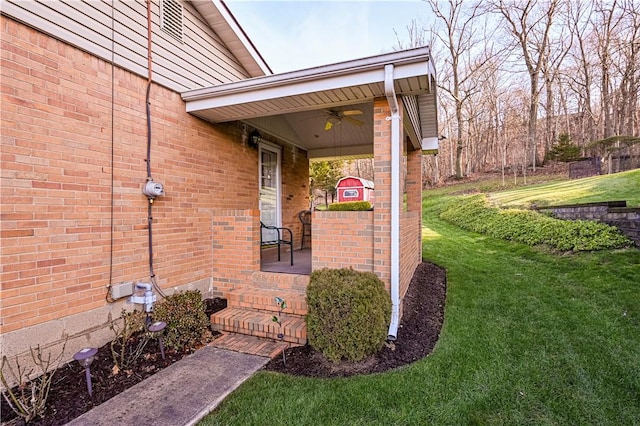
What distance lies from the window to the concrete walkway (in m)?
4.34

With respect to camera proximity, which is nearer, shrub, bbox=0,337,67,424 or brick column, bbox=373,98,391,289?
shrub, bbox=0,337,67,424

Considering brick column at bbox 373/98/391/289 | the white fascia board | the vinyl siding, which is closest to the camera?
the vinyl siding

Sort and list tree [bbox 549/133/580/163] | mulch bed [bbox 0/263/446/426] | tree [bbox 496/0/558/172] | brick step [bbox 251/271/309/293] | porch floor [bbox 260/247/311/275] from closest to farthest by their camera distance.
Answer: mulch bed [bbox 0/263/446/426], brick step [bbox 251/271/309/293], porch floor [bbox 260/247/311/275], tree [bbox 549/133/580/163], tree [bbox 496/0/558/172]

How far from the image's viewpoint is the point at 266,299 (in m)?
4.09

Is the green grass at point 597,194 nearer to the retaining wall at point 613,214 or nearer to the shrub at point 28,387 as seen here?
the retaining wall at point 613,214

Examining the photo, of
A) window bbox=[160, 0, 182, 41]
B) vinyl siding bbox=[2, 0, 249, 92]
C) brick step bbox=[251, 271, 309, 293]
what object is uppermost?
window bbox=[160, 0, 182, 41]

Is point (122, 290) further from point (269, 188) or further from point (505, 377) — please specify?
point (505, 377)

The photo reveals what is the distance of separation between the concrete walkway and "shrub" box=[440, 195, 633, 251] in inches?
270

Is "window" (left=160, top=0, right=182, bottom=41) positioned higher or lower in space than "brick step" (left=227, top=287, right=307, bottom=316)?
higher

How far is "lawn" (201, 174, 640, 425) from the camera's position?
7.77 ft

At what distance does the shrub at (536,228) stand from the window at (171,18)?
27.3 ft

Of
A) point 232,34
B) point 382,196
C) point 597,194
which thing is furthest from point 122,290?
point 597,194

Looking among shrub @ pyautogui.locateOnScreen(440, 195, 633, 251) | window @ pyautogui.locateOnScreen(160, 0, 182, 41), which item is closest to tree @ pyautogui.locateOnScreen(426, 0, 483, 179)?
shrub @ pyautogui.locateOnScreen(440, 195, 633, 251)

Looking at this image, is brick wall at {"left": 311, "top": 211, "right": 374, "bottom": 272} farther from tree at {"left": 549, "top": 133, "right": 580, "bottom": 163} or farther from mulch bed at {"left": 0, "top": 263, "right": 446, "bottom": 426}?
tree at {"left": 549, "top": 133, "right": 580, "bottom": 163}
